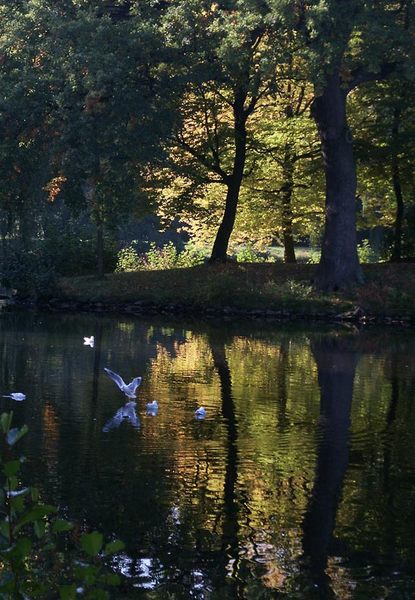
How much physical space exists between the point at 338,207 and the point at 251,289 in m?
3.89

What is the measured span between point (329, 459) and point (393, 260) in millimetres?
27410

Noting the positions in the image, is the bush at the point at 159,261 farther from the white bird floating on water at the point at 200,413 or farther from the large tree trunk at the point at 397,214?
the white bird floating on water at the point at 200,413

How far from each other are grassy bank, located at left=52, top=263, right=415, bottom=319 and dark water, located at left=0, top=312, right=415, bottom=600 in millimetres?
9640

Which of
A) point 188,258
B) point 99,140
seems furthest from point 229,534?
point 188,258

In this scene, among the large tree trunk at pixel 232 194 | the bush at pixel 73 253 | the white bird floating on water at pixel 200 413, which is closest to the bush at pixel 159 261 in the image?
the bush at pixel 73 253

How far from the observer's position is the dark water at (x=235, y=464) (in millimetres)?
7980

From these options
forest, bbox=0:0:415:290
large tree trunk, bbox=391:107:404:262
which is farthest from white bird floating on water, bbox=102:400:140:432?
large tree trunk, bbox=391:107:404:262

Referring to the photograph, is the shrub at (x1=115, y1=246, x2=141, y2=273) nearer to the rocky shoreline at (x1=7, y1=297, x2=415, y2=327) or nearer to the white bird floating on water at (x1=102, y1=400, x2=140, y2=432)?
the rocky shoreline at (x1=7, y1=297, x2=415, y2=327)

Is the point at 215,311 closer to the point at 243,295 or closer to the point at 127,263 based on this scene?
the point at 243,295

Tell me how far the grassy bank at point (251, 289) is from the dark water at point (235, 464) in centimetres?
964

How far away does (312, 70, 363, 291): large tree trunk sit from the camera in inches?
1286

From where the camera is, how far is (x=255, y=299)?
111ft

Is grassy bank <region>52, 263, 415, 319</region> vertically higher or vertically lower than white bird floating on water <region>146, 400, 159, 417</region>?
higher

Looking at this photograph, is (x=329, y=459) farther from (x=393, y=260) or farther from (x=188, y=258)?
(x=188, y=258)
